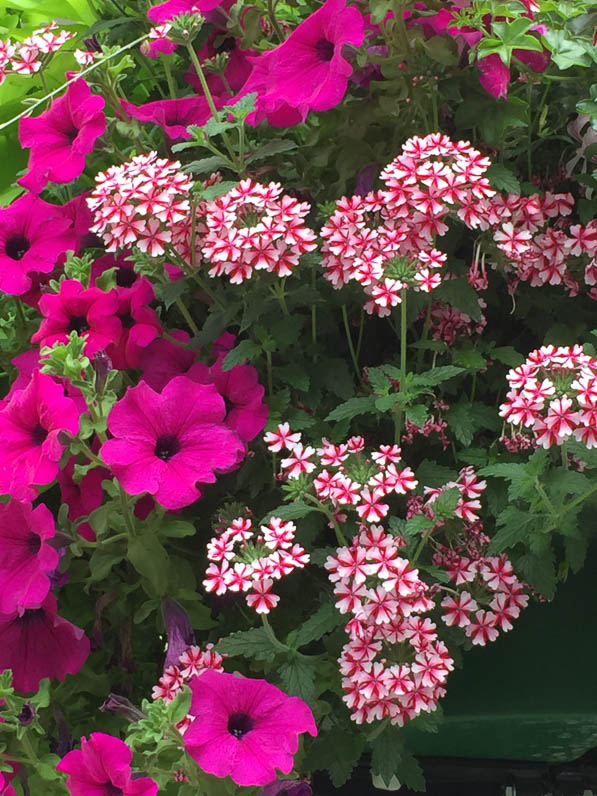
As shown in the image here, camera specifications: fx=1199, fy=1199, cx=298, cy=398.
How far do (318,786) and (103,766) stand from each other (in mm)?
328

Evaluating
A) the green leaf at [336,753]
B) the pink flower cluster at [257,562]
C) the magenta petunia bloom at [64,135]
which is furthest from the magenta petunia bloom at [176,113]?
the green leaf at [336,753]

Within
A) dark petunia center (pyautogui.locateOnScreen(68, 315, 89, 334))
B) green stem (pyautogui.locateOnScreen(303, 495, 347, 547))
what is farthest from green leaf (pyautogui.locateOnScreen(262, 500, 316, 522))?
dark petunia center (pyautogui.locateOnScreen(68, 315, 89, 334))

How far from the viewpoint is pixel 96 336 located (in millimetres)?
854

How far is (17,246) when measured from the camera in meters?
0.94

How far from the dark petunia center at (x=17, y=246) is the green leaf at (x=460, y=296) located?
33cm

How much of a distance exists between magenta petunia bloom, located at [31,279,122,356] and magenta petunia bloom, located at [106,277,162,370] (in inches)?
0.6

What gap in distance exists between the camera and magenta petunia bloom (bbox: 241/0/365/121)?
84 centimetres

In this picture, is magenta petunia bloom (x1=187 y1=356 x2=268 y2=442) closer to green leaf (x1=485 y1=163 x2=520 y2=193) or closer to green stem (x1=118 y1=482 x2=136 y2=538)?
green stem (x1=118 y1=482 x2=136 y2=538)

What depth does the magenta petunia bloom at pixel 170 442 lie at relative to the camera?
74 centimetres

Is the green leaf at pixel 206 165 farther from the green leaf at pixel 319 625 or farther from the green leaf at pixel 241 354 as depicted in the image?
the green leaf at pixel 319 625

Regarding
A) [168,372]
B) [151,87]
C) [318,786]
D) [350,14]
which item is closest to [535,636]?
[318,786]

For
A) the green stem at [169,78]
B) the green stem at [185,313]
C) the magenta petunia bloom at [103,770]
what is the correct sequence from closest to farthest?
the magenta petunia bloom at [103,770], the green stem at [185,313], the green stem at [169,78]

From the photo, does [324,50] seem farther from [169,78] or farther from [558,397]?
[558,397]

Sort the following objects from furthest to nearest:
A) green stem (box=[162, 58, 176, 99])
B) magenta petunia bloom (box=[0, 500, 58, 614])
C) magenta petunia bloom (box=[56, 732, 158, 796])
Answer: green stem (box=[162, 58, 176, 99]) → magenta petunia bloom (box=[0, 500, 58, 614]) → magenta petunia bloom (box=[56, 732, 158, 796])
